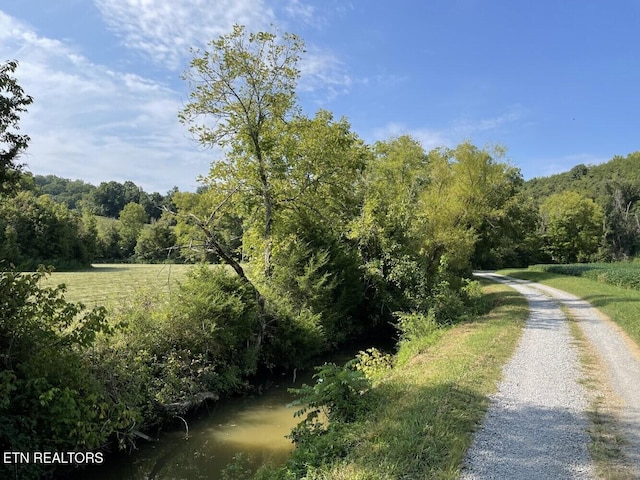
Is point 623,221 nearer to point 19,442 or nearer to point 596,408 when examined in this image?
point 596,408

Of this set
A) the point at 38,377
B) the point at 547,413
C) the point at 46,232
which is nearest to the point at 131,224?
the point at 46,232

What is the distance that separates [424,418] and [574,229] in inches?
2710

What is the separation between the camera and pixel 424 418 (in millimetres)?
6406

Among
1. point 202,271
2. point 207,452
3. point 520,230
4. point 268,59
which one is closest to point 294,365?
point 202,271

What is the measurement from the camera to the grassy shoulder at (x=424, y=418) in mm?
5121

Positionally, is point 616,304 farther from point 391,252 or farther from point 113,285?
point 113,285

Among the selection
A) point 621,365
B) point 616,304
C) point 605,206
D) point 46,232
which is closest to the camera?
point 621,365

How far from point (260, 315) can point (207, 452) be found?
18.5ft

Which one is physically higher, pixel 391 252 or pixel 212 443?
pixel 391 252

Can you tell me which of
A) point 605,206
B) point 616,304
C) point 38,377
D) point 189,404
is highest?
point 605,206

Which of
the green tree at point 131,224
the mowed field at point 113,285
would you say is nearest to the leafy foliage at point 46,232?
the mowed field at point 113,285

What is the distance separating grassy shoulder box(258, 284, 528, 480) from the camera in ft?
16.8

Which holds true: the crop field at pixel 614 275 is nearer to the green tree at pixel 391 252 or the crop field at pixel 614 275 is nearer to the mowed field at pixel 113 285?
the green tree at pixel 391 252

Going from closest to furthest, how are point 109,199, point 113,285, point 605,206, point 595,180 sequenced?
point 113,285, point 605,206, point 595,180, point 109,199
